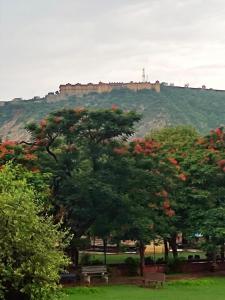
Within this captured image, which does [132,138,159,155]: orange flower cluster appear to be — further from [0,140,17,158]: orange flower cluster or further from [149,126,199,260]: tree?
[0,140,17,158]: orange flower cluster

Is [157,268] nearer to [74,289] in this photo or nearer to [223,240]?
[223,240]

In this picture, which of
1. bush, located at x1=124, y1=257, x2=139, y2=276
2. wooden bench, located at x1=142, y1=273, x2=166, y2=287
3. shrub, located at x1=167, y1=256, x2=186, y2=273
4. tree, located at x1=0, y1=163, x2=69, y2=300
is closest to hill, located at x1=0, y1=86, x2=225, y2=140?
shrub, located at x1=167, y1=256, x2=186, y2=273

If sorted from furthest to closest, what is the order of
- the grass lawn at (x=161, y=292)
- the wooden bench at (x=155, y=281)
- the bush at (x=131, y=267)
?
1. the bush at (x=131, y=267)
2. the wooden bench at (x=155, y=281)
3. the grass lawn at (x=161, y=292)

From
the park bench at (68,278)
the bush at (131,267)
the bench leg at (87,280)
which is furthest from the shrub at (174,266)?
the park bench at (68,278)

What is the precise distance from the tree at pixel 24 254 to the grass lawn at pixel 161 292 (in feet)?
27.1

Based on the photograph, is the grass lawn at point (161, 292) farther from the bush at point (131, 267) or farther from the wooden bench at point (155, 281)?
the bush at point (131, 267)

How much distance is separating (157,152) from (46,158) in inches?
293

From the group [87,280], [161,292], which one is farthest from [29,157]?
[161,292]

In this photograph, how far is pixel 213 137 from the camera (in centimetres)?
4197

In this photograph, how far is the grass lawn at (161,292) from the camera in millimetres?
28531

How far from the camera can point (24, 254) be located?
1959cm

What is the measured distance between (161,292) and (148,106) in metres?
127

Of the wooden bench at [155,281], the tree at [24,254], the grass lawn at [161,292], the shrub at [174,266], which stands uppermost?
the tree at [24,254]

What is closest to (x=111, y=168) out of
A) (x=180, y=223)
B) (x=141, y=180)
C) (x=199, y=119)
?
(x=141, y=180)
